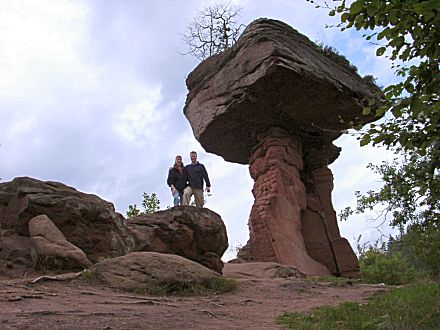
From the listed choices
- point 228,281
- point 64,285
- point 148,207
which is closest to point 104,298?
point 64,285

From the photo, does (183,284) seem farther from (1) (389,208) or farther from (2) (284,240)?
(2) (284,240)

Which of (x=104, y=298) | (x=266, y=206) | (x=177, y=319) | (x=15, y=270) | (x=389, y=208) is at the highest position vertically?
(x=266, y=206)

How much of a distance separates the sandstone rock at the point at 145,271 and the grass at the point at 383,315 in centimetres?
206

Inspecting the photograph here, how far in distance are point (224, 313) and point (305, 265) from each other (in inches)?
356

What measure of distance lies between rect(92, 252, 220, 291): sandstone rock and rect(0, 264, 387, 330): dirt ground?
0.37 m

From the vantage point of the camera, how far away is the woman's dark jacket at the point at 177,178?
13.7m

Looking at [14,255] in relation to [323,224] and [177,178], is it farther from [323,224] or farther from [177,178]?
[323,224]

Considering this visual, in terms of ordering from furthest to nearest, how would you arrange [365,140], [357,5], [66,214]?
1. [66,214]
2. [365,140]
3. [357,5]

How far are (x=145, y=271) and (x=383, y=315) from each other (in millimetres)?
3745

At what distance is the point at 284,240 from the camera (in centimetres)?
1455

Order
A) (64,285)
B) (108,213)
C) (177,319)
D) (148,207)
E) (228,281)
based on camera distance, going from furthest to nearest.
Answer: (148,207) < (108,213) < (228,281) < (64,285) < (177,319)

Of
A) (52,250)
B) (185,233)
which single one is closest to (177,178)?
(185,233)

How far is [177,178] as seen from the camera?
13.7 metres

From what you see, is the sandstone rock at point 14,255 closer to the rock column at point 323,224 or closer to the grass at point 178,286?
the grass at point 178,286
